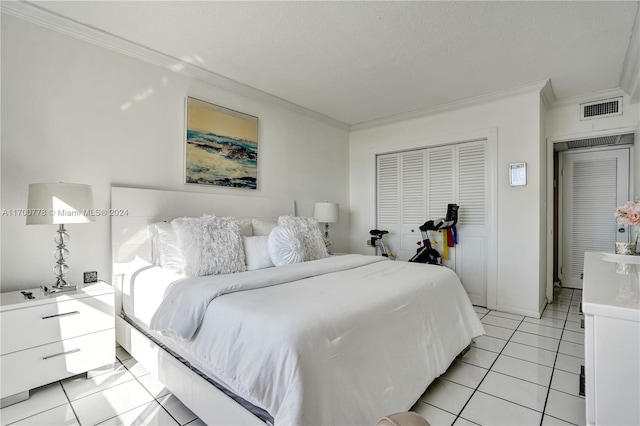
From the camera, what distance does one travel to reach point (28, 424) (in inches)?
67.9

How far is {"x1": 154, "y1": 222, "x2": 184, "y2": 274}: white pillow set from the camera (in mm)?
2453

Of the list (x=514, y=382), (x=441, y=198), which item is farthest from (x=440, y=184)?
(x=514, y=382)

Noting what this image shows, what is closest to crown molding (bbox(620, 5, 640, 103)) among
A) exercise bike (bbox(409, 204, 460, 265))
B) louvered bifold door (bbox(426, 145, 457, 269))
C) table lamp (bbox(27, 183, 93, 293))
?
louvered bifold door (bbox(426, 145, 457, 269))

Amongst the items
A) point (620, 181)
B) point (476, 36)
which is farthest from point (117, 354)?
point (620, 181)

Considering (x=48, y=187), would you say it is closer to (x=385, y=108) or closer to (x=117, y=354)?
(x=117, y=354)

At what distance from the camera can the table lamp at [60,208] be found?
2086 mm

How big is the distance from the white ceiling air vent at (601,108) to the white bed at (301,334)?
3.05m

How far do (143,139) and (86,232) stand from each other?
0.95 m

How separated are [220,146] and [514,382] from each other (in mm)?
3393

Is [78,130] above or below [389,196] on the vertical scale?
above

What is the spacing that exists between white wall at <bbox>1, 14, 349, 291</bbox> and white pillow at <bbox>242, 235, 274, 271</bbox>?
0.97m

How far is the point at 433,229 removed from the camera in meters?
4.08

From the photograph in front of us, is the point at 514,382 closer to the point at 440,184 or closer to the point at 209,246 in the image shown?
the point at 209,246

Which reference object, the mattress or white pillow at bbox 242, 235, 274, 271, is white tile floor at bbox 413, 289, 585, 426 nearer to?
the mattress
